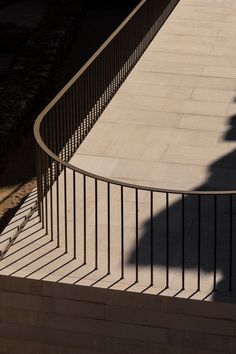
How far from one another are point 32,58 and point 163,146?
7.21 meters

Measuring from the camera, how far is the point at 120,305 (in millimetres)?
9883

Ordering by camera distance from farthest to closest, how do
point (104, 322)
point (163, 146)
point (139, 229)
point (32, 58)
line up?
point (32, 58) < point (163, 146) < point (139, 229) < point (104, 322)

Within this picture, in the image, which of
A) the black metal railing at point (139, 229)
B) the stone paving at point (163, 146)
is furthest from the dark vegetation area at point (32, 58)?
the black metal railing at point (139, 229)

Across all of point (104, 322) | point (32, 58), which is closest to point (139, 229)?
point (104, 322)

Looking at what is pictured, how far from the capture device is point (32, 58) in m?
19.8

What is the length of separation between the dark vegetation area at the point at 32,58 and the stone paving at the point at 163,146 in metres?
2.05

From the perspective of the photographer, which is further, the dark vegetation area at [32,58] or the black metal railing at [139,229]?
the dark vegetation area at [32,58]

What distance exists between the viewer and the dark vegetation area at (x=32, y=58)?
52.2ft

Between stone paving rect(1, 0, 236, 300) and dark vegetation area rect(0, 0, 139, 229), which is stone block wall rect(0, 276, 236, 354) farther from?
dark vegetation area rect(0, 0, 139, 229)

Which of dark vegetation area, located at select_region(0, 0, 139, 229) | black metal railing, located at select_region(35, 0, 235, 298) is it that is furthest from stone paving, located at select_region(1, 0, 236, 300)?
dark vegetation area, located at select_region(0, 0, 139, 229)

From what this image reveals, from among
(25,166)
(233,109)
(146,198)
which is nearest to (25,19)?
(25,166)

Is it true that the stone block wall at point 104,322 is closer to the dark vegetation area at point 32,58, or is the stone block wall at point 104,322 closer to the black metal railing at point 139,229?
the black metal railing at point 139,229

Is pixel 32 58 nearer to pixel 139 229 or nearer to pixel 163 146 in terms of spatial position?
pixel 163 146

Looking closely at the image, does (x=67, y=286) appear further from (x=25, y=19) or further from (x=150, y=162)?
(x=25, y=19)
